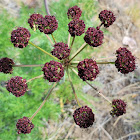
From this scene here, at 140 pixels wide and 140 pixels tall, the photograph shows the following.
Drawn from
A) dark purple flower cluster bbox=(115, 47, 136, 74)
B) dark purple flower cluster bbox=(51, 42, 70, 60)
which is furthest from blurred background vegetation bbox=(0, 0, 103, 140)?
dark purple flower cluster bbox=(115, 47, 136, 74)

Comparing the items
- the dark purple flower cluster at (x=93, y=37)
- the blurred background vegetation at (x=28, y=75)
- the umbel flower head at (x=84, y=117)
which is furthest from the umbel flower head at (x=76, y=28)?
the umbel flower head at (x=84, y=117)

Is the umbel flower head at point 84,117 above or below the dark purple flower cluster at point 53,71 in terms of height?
below

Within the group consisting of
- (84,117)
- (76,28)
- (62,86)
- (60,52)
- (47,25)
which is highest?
(47,25)

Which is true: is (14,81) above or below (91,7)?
below

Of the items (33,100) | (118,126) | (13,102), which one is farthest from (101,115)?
(13,102)

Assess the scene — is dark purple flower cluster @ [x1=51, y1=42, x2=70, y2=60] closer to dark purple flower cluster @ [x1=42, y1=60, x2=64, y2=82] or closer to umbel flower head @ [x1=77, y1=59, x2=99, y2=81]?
dark purple flower cluster @ [x1=42, y1=60, x2=64, y2=82]

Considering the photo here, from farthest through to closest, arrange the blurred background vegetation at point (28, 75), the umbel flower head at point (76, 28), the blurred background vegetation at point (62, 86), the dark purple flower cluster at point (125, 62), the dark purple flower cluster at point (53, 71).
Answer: the blurred background vegetation at point (62, 86) → the blurred background vegetation at point (28, 75) → the umbel flower head at point (76, 28) → the dark purple flower cluster at point (125, 62) → the dark purple flower cluster at point (53, 71)

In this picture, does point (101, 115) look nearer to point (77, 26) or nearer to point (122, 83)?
point (122, 83)

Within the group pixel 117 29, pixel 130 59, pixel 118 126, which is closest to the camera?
pixel 130 59

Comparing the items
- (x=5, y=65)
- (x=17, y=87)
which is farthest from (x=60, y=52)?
(x=5, y=65)

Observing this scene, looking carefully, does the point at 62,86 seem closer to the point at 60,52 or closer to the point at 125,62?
the point at 60,52

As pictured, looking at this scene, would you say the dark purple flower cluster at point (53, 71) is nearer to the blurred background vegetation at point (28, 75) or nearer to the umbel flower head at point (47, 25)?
the umbel flower head at point (47, 25)
